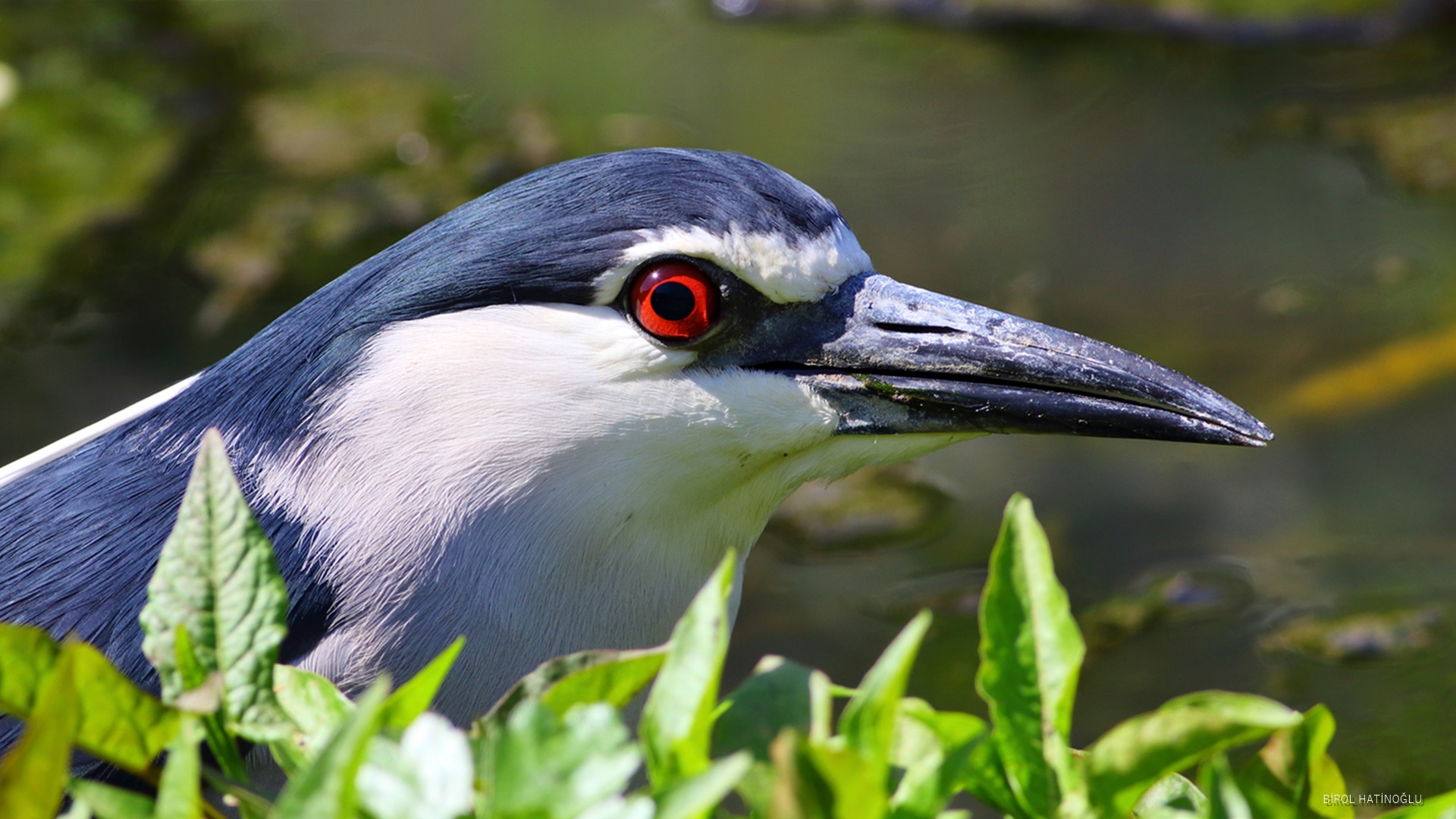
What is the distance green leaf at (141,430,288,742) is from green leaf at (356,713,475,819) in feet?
0.51

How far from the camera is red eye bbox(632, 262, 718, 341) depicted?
1.89 metres

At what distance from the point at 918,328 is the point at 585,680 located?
1.24 m

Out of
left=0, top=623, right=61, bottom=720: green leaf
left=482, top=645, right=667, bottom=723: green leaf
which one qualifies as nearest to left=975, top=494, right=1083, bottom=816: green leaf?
left=482, top=645, right=667, bottom=723: green leaf

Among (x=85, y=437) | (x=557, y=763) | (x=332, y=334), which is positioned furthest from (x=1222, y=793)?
(x=85, y=437)

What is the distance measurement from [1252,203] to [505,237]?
4.25 m

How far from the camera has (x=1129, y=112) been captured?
19.4 ft

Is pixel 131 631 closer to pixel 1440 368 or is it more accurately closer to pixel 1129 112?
pixel 1440 368

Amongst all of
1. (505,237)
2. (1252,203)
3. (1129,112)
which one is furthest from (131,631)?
(1129,112)

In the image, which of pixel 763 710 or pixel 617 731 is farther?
pixel 763 710

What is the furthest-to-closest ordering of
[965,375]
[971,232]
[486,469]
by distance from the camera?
1. [971,232]
2. [965,375]
3. [486,469]

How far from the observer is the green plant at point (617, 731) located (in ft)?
2.53

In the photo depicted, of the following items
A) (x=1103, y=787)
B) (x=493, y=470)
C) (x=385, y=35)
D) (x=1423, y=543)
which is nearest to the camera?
(x=1103, y=787)

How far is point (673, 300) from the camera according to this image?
1899 millimetres

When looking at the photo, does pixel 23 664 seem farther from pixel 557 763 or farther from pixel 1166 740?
pixel 1166 740
